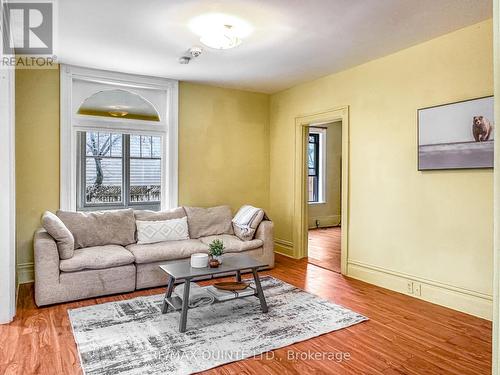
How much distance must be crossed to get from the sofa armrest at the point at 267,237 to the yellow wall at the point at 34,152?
2.62 meters

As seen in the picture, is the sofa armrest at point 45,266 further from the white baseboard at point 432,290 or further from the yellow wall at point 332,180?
the yellow wall at point 332,180

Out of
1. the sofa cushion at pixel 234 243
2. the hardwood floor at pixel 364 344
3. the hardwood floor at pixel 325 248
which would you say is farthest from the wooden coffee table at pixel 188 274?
the hardwood floor at pixel 325 248

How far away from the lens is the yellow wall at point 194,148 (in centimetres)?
418

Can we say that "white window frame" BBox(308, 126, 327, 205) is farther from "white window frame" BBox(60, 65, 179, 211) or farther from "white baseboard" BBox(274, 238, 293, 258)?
"white window frame" BBox(60, 65, 179, 211)

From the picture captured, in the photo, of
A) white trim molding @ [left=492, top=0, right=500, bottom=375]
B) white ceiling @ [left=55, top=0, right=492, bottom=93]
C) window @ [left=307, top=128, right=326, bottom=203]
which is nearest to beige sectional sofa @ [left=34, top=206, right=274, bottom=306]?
white ceiling @ [left=55, top=0, right=492, bottom=93]

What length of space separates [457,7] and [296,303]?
2.96 metres

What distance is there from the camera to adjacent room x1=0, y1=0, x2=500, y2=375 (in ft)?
9.05

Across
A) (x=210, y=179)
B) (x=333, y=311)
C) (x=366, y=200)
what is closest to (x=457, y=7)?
(x=366, y=200)

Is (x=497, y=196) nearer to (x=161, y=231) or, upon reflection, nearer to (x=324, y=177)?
(x=161, y=231)

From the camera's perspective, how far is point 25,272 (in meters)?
4.17

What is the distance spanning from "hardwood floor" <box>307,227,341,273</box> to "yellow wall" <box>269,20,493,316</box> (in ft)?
2.42

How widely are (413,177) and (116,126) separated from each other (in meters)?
3.77

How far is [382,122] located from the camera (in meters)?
4.09

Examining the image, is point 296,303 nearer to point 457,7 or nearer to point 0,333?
point 0,333
